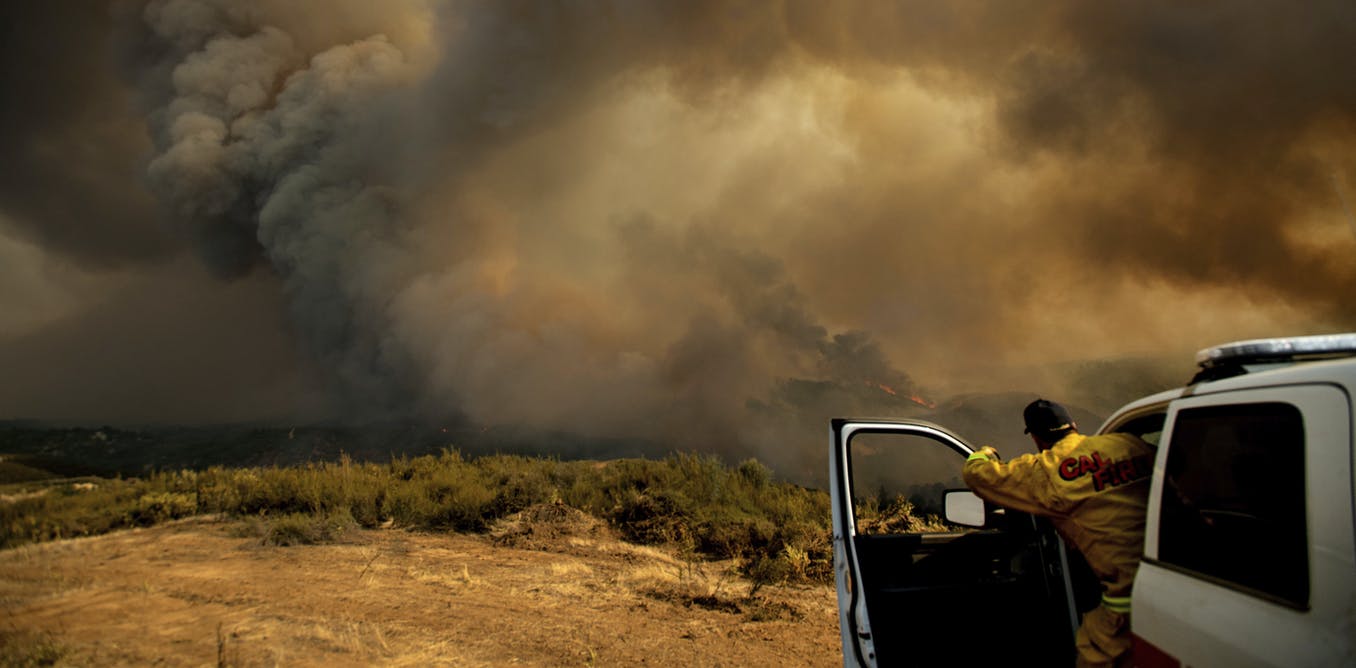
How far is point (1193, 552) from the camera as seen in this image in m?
1.96

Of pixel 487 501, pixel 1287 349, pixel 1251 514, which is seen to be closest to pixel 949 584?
pixel 1251 514

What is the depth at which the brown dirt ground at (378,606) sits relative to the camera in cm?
446

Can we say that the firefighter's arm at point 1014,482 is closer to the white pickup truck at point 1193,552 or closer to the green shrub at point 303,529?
the white pickup truck at point 1193,552

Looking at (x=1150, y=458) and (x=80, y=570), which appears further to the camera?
(x=80, y=570)

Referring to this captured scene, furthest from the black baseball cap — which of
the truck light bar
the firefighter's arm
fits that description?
the truck light bar

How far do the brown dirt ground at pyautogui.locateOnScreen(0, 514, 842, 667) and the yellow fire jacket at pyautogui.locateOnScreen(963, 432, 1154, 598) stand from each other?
11.1 ft

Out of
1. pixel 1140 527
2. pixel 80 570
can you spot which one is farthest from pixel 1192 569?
pixel 80 570

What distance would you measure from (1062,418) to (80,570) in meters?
7.62

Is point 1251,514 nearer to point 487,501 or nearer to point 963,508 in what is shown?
point 963,508

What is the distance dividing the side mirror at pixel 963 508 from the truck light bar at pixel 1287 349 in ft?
3.95

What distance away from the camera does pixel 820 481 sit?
47.5ft

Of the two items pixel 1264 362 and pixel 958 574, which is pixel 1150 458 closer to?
pixel 1264 362

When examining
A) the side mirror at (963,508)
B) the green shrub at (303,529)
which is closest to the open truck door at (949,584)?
the side mirror at (963,508)

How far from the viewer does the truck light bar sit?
1869mm
